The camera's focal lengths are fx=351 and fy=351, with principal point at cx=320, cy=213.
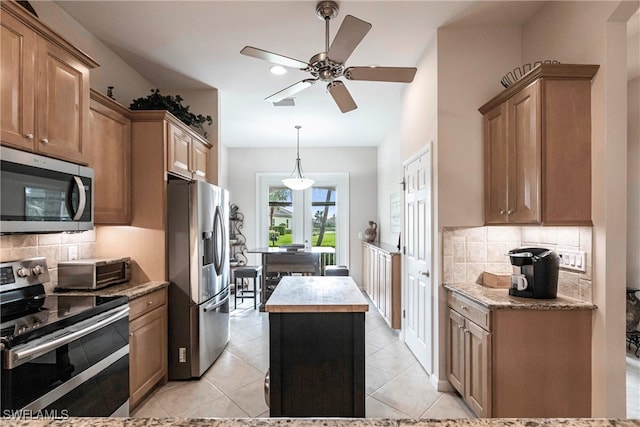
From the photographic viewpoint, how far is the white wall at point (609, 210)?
6.33ft

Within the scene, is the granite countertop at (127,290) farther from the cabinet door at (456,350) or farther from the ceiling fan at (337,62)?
Result: the cabinet door at (456,350)

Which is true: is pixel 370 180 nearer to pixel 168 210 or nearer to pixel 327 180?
pixel 327 180

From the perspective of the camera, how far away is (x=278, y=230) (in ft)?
22.9

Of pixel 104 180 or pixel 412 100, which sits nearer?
pixel 104 180

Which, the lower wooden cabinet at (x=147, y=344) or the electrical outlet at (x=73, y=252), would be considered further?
the electrical outlet at (x=73, y=252)

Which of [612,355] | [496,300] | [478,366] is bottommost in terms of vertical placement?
[478,366]

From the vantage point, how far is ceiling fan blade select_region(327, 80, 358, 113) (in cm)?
247

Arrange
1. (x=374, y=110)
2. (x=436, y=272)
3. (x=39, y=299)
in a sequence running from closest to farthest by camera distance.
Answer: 1. (x=39, y=299)
2. (x=436, y=272)
3. (x=374, y=110)

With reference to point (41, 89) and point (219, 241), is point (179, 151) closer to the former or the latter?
point (219, 241)

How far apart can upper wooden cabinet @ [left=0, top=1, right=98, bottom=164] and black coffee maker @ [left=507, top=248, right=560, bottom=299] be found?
2.83 m

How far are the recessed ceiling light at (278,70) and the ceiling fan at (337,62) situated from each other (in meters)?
0.94

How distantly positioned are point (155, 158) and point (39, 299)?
1.29 meters

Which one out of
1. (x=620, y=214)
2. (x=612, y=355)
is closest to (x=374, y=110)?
(x=620, y=214)

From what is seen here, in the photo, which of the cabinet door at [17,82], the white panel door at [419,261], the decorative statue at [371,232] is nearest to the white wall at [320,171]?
the decorative statue at [371,232]
